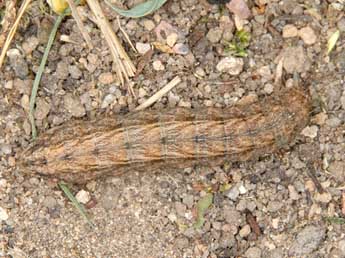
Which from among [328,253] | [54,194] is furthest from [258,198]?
[54,194]

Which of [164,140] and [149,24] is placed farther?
[149,24]

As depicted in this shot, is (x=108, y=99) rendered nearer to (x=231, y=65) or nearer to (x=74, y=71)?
(x=74, y=71)

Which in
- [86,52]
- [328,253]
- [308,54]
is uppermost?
[86,52]

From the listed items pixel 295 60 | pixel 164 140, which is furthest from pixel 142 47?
pixel 295 60

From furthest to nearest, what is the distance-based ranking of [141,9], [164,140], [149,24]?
[149,24], [141,9], [164,140]

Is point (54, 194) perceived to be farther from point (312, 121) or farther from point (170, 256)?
point (312, 121)

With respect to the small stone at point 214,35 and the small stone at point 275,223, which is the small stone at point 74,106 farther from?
the small stone at point 275,223
